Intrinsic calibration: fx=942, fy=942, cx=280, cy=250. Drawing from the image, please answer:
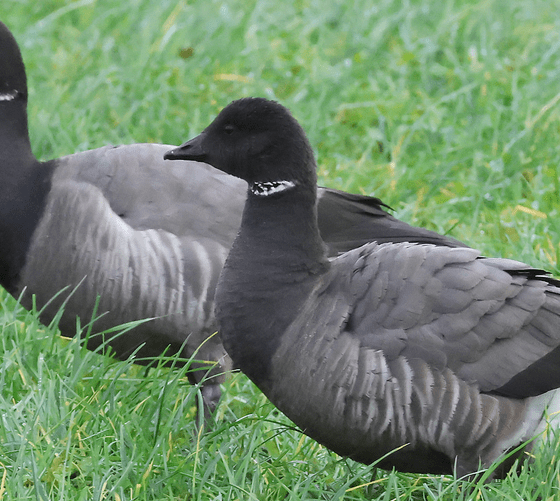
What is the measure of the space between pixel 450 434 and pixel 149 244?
167cm

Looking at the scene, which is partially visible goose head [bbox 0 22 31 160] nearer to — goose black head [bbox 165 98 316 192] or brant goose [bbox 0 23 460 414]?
brant goose [bbox 0 23 460 414]

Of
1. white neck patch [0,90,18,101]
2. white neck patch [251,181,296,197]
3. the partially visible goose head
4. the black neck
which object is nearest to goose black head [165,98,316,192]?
white neck patch [251,181,296,197]

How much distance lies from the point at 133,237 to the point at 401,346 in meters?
1.52

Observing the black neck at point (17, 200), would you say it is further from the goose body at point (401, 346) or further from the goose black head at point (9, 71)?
the goose body at point (401, 346)

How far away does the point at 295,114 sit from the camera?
646cm

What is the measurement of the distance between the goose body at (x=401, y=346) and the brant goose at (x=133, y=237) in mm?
758

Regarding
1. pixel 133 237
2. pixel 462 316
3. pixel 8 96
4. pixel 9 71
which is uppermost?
pixel 9 71

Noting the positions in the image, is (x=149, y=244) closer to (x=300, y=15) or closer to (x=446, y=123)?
(x=446, y=123)

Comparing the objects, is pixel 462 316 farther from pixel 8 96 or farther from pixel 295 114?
pixel 295 114

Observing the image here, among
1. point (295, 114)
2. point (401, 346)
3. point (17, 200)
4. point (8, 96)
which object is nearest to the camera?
point (401, 346)

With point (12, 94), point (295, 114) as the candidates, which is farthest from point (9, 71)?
point (295, 114)

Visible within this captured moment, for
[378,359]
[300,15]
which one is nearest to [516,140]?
[300,15]

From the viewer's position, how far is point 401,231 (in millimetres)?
4297

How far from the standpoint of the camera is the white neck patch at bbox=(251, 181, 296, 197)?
3549mm
